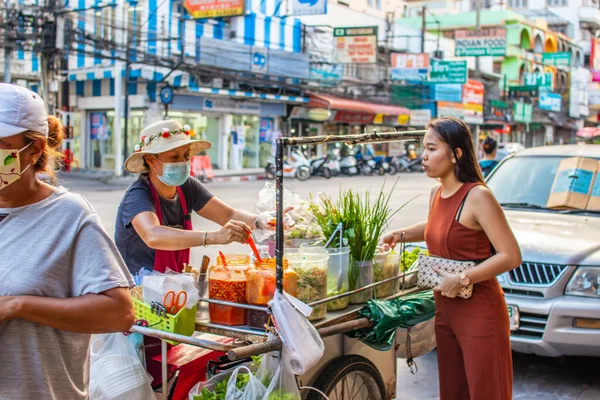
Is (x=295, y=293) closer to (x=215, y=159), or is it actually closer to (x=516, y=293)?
(x=516, y=293)

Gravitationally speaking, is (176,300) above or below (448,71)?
below

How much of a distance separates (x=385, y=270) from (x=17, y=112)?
7.50ft

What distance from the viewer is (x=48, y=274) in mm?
1885

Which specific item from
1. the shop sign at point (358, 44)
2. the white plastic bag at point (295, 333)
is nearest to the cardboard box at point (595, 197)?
the white plastic bag at point (295, 333)

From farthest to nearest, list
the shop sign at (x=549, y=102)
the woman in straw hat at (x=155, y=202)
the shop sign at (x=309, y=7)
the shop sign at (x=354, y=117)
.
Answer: the shop sign at (x=549, y=102) → the shop sign at (x=354, y=117) → the shop sign at (x=309, y=7) → the woman in straw hat at (x=155, y=202)

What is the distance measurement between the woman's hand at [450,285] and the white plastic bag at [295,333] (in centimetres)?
71

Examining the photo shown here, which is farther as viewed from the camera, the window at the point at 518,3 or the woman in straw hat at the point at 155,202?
the window at the point at 518,3

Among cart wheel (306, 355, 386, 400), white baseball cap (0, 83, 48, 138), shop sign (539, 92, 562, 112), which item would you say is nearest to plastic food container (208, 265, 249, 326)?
cart wheel (306, 355, 386, 400)

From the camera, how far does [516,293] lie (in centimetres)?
514

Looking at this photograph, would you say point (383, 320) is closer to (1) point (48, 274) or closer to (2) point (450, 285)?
(2) point (450, 285)

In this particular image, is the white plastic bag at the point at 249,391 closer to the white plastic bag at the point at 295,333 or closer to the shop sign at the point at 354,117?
the white plastic bag at the point at 295,333

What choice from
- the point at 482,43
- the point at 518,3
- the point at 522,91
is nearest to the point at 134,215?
the point at 482,43

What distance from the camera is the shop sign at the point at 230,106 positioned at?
27062 millimetres

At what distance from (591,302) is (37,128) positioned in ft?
13.7
